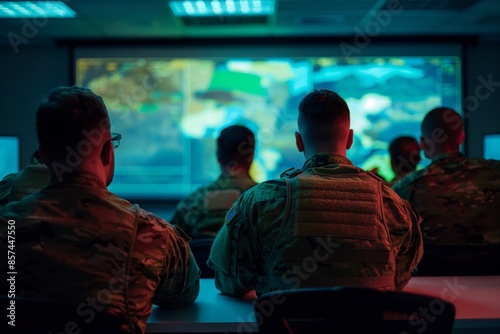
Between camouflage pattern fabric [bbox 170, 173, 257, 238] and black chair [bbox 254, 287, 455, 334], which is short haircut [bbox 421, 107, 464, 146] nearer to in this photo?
camouflage pattern fabric [bbox 170, 173, 257, 238]

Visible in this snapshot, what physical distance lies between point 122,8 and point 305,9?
5.56ft

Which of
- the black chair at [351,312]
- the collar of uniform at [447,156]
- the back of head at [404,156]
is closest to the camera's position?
the black chair at [351,312]

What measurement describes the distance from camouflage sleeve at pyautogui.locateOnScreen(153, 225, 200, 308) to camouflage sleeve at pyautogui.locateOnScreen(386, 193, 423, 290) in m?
0.62

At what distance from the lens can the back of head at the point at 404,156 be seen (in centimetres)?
362

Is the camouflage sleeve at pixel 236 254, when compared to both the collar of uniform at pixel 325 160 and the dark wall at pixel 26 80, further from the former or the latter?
the dark wall at pixel 26 80

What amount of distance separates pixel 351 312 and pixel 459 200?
1.61 m

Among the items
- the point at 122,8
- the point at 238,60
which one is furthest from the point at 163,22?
the point at 238,60

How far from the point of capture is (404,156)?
11.9ft

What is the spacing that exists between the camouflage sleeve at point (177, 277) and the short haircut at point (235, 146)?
162cm

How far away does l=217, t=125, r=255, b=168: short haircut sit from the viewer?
3.04 metres

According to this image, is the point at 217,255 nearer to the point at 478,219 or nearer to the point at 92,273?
the point at 92,273

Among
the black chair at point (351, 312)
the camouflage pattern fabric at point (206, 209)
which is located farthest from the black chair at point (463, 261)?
the camouflage pattern fabric at point (206, 209)

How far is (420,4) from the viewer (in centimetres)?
454

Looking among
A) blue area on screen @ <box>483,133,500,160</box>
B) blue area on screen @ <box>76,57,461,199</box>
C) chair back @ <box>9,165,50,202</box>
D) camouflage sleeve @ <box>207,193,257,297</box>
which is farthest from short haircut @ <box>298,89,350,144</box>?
blue area on screen @ <box>76,57,461,199</box>
